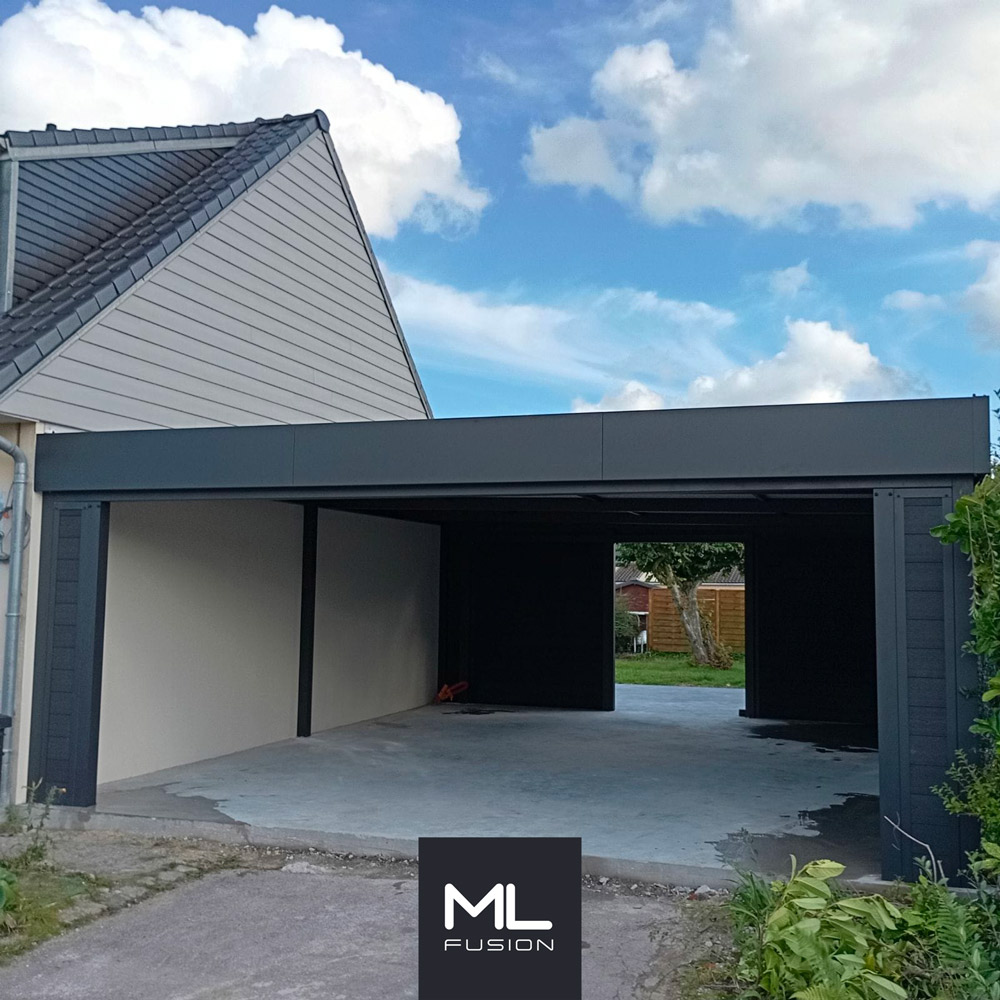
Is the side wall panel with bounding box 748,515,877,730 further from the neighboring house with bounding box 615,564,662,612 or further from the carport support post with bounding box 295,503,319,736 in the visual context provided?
the neighboring house with bounding box 615,564,662,612

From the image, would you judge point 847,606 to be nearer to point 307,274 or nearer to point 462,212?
point 307,274

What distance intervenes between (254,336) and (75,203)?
5.67ft

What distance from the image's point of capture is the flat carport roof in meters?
4.69

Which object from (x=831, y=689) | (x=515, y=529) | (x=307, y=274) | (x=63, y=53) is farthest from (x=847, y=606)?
(x=63, y=53)

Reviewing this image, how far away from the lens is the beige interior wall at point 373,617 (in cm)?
993

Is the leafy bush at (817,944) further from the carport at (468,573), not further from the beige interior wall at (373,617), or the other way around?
the beige interior wall at (373,617)

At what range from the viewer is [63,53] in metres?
13.9

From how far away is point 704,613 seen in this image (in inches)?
814

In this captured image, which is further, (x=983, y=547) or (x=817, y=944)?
(x=983, y=547)

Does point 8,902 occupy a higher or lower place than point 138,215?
lower

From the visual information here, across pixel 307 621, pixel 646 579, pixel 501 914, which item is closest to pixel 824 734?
pixel 307 621

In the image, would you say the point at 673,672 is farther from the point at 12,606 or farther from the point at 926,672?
the point at 926,672

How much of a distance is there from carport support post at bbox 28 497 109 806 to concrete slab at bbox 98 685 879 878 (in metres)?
0.37

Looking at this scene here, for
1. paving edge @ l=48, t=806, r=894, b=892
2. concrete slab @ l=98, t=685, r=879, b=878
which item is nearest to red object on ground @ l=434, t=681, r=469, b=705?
concrete slab @ l=98, t=685, r=879, b=878
